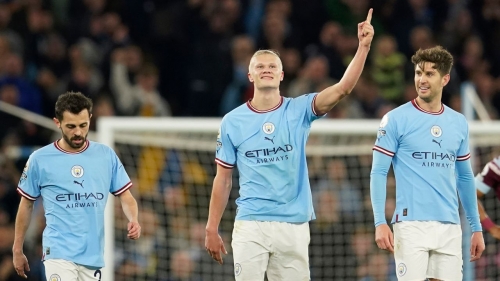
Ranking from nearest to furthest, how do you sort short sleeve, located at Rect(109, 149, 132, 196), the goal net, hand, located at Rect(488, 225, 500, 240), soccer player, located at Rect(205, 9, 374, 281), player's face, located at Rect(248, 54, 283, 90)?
1. soccer player, located at Rect(205, 9, 374, 281)
2. player's face, located at Rect(248, 54, 283, 90)
3. short sleeve, located at Rect(109, 149, 132, 196)
4. hand, located at Rect(488, 225, 500, 240)
5. the goal net

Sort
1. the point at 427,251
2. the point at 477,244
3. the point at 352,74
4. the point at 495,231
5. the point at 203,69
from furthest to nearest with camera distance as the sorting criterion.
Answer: the point at 203,69 → the point at 495,231 → the point at 477,244 → the point at 427,251 → the point at 352,74

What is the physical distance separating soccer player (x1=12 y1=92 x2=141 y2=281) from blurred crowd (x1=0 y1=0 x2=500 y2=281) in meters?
3.93

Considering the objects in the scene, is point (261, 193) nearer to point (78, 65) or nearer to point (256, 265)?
point (256, 265)

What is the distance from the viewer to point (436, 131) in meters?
7.74

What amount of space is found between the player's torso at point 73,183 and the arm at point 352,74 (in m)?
1.67

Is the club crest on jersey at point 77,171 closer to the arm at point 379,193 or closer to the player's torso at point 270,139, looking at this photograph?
the player's torso at point 270,139

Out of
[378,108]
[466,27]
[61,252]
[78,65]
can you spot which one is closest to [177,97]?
[78,65]

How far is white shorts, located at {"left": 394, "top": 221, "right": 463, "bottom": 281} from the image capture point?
755cm

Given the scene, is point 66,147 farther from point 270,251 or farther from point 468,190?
point 468,190

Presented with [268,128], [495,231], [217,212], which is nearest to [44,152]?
[217,212]

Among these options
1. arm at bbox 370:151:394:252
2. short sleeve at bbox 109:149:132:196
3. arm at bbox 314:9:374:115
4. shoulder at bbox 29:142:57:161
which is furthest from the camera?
short sleeve at bbox 109:149:132:196

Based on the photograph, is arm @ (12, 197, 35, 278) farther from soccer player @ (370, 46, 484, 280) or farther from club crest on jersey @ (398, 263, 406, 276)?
club crest on jersey @ (398, 263, 406, 276)

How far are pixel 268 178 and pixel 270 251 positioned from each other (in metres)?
0.50

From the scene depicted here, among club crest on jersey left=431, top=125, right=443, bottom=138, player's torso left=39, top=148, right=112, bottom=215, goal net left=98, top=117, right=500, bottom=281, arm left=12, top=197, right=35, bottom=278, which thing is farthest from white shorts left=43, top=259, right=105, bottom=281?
goal net left=98, top=117, right=500, bottom=281
